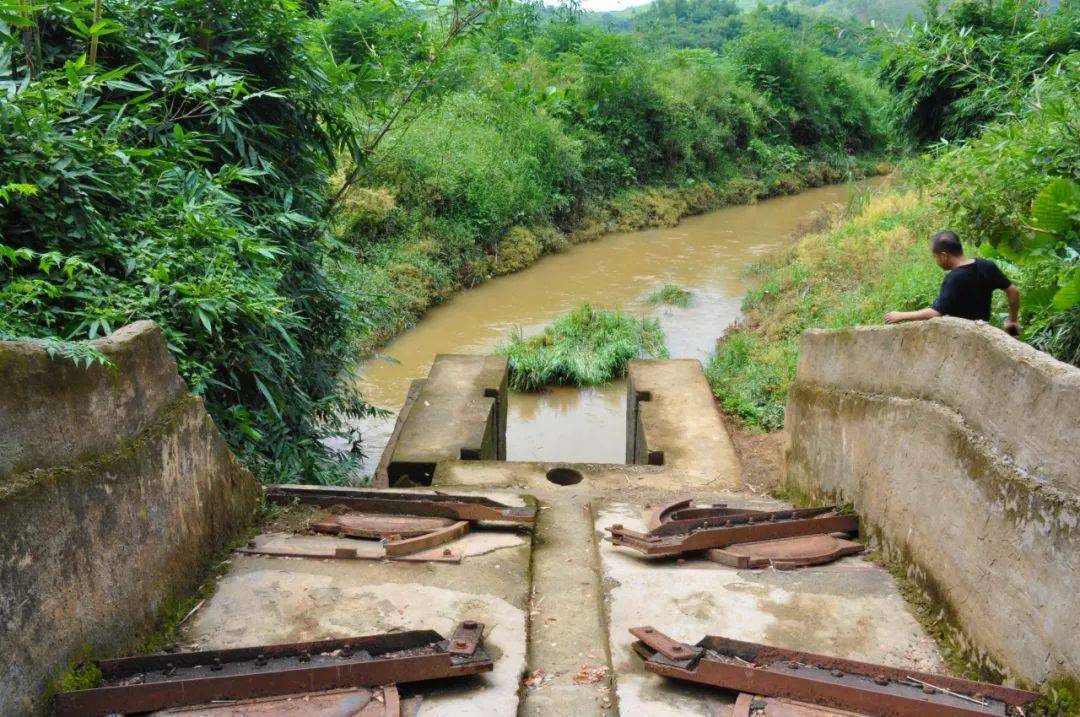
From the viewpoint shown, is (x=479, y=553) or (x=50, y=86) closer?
(x=479, y=553)

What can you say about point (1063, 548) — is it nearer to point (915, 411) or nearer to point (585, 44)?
point (915, 411)

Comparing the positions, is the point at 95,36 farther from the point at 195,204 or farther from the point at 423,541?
the point at 423,541

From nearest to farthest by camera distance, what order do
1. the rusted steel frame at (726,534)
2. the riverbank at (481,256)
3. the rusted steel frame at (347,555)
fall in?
1. the rusted steel frame at (347,555)
2. the rusted steel frame at (726,534)
3. the riverbank at (481,256)

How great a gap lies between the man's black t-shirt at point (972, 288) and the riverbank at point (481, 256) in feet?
13.5

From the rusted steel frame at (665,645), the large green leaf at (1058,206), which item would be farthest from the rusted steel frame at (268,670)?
the large green leaf at (1058,206)

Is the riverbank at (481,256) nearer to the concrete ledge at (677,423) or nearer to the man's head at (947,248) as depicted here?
the concrete ledge at (677,423)

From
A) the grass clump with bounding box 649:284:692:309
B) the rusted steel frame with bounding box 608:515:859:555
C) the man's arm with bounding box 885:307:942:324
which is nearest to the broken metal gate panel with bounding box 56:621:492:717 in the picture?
the rusted steel frame with bounding box 608:515:859:555

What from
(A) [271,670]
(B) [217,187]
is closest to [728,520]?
(A) [271,670]

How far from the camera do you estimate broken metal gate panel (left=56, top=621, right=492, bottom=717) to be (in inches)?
94.7

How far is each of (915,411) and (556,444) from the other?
Result: 6.23m

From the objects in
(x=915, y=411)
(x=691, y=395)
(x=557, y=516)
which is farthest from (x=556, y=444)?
(x=915, y=411)

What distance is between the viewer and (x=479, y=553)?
3.77 m

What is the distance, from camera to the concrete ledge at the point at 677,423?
248 inches

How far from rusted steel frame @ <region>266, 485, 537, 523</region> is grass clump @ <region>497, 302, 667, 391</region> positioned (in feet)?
20.4
